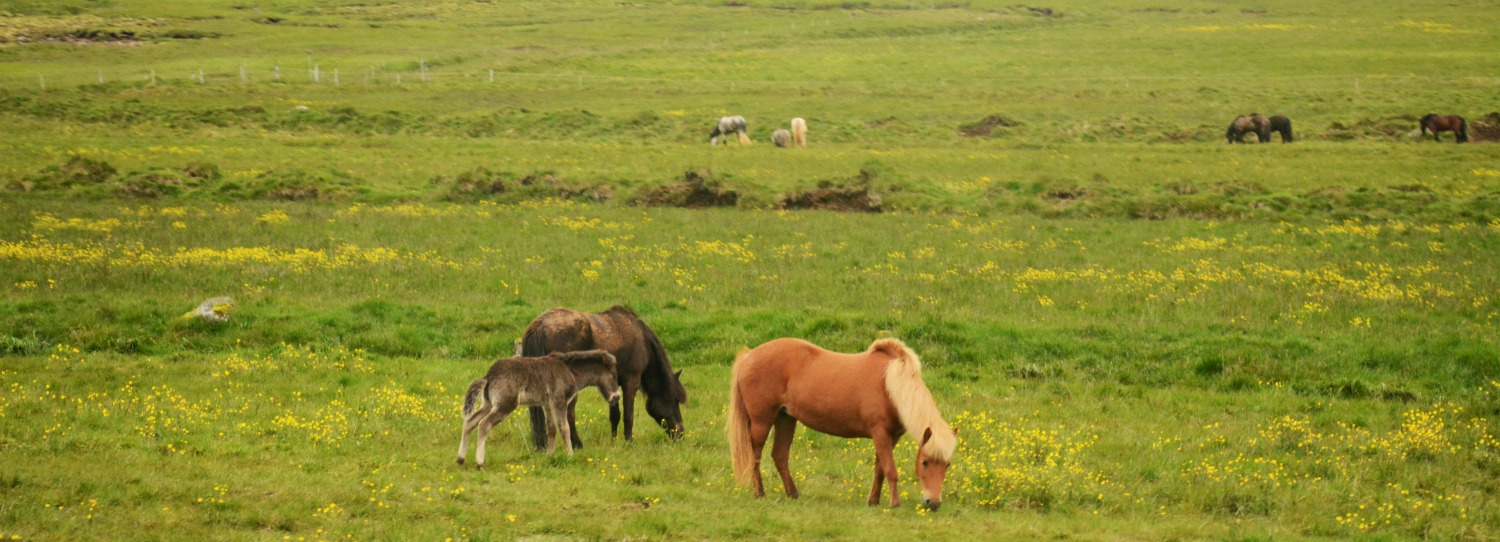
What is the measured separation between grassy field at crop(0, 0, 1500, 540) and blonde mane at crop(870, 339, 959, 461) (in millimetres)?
691

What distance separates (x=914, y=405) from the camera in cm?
1048

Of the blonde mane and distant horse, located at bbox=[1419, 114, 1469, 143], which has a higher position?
the blonde mane

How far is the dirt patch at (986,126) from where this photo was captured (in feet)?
174

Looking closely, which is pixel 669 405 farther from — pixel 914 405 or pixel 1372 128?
pixel 1372 128

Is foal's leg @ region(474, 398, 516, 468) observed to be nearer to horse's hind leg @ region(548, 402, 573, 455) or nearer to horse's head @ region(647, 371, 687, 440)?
horse's hind leg @ region(548, 402, 573, 455)

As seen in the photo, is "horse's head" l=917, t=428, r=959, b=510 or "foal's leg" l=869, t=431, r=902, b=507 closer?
"horse's head" l=917, t=428, r=959, b=510

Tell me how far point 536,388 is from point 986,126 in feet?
146

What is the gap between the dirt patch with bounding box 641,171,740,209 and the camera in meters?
36.0

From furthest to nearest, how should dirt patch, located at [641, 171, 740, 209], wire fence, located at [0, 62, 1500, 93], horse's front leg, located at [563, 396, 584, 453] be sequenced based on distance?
wire fence, located at [0, 62, 1500, 93] < dirt patch, located at [641, 171, 740, 209] < horse's front leg, located at [563, 396, 584, 453]

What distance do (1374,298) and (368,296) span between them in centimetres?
1815

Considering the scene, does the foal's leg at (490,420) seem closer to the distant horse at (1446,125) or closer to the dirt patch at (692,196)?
the dirt patch at (692,196)

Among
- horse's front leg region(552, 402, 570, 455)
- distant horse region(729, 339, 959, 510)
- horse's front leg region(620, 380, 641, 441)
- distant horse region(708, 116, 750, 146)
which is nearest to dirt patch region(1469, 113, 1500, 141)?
distant horse region(708, 116, 750, 146)

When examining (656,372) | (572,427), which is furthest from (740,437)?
(656,372)

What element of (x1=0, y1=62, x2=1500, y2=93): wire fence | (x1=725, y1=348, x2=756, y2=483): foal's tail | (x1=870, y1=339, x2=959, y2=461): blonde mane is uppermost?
(x1=870, y1=339, x2=959, y2=461): blonde mane
